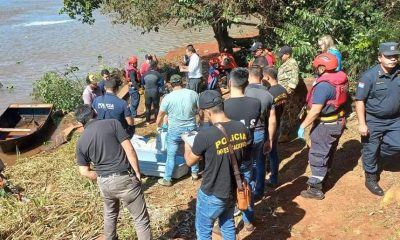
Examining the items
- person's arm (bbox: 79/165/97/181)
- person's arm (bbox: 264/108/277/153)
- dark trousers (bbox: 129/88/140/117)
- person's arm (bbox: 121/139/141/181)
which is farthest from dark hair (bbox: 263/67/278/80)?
dark trousers (bbox: 129/88/140/117)

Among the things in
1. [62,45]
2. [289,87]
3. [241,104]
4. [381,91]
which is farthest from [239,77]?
[62,45]

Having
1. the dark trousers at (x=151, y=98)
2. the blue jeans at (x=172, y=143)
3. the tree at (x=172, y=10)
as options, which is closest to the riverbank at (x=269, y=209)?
Answer: the blue jeans at (x=172, y=143)

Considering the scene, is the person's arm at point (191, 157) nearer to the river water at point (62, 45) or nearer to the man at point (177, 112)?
the man at point (177, 112)

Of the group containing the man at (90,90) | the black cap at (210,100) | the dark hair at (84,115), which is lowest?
the man at (90,90)

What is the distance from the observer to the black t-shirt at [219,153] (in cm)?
408

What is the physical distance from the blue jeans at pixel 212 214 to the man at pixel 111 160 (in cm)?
93

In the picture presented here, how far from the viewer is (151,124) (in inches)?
462

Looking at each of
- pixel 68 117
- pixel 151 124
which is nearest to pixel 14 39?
pixel 68 117

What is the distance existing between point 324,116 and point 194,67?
19.0 feet

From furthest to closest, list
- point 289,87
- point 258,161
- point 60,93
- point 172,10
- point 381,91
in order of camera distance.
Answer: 1. point 60,93
2. point 172,10
3. point 289,87
4. point 258,161
5. point 381,91

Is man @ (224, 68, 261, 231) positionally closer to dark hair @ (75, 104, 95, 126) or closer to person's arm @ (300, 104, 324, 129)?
person's arm @ (300, 104, 324, 129)

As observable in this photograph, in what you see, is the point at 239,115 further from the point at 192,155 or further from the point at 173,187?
the point at 173,187

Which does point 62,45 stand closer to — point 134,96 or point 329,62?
point 134,96

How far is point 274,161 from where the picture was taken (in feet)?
20.9
